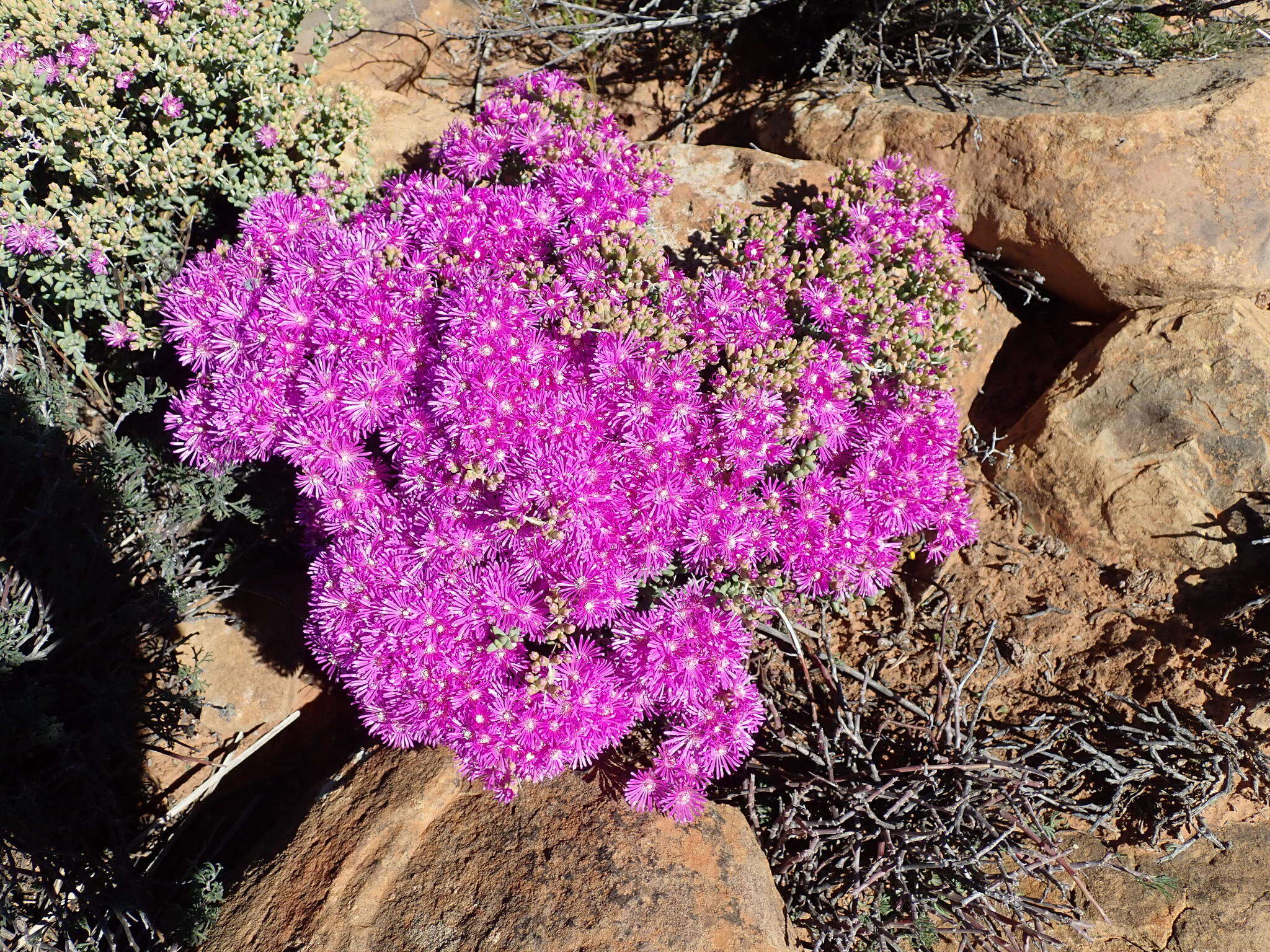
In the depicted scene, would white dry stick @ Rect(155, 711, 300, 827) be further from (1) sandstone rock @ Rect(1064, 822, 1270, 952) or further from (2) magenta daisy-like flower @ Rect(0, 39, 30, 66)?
(1) sandstone rock @ Rect(1064, 822, 1270, 952)

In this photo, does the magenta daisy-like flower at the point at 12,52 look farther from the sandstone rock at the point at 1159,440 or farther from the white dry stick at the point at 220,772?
the sandstone rock at the point at 1159,440

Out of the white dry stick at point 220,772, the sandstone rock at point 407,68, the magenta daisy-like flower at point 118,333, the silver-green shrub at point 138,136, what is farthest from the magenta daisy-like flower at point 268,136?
the white dry stick at point 220,772

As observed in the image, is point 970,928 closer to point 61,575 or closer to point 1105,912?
point 1105,912

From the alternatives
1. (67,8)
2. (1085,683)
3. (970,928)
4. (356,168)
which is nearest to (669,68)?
(356,168)

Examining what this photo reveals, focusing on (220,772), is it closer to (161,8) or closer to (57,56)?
(57,56)

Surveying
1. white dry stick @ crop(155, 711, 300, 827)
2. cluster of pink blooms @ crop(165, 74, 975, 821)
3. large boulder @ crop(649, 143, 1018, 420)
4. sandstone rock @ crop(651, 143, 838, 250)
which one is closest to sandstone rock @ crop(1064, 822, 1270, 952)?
cluster of pink blooms @ crop(165, 74, 975, 821)
